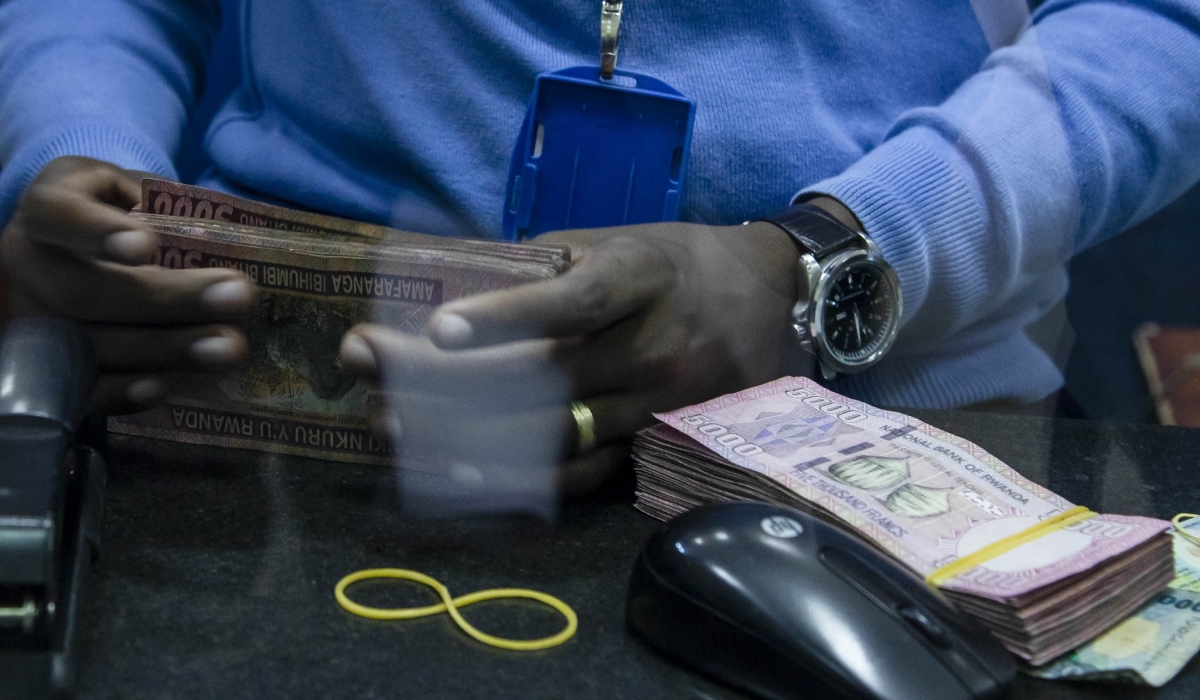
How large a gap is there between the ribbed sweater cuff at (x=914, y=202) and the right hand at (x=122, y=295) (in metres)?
0.43

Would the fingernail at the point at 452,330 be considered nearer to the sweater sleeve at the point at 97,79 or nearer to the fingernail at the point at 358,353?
the fingernail at the point at 358,353

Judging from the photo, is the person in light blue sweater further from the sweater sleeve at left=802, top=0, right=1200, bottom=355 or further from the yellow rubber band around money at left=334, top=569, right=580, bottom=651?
the yellow rubber band around money at left=334, top=569, right=580, bottom=651

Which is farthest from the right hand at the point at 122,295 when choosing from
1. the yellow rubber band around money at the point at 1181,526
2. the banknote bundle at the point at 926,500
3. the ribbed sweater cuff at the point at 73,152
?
the yellow rubber band around money at the point at 1181,526

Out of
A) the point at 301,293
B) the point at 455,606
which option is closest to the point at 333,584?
the point at 455,606

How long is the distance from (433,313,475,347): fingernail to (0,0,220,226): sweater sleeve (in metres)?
0.44

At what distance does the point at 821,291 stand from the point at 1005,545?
0.26 metres

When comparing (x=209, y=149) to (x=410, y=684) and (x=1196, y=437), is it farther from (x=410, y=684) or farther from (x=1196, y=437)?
(x=1196, y=437)

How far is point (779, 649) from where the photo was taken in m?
0.36

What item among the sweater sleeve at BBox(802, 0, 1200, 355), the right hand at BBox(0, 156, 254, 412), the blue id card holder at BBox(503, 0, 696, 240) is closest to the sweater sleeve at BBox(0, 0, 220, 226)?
the right hand at BBox(0, 156, 254, 412)

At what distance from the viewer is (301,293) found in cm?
53

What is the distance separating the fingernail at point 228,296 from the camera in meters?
0.54

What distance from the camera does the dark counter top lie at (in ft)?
1.21

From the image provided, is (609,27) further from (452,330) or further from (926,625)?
(926,625)

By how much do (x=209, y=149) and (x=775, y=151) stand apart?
511mm
